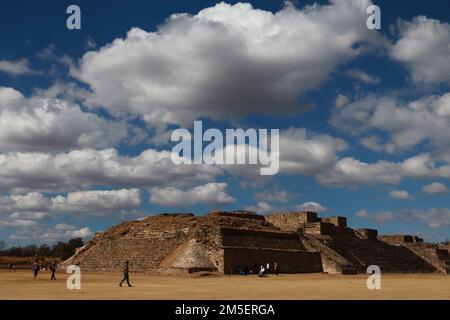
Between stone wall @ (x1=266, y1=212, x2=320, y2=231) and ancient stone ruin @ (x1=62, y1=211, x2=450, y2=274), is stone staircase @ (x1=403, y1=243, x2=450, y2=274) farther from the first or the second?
stone wall @ (x1=266, y1=212, x2=320, y2=231)

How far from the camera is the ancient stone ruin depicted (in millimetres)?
47031

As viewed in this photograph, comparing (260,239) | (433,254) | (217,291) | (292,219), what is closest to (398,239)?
(433,254)

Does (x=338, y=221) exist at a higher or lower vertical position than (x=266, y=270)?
higher

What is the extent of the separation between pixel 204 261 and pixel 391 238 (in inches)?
1816

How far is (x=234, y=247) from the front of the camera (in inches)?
1889

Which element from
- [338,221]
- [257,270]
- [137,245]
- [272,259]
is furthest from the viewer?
[338,221]

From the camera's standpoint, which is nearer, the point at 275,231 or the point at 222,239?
the point at 222,239

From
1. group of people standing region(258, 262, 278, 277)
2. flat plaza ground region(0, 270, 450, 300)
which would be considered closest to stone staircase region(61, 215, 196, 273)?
group of people standing region(258, 262, 278, 277)

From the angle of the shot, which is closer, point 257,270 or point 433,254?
point 257,270

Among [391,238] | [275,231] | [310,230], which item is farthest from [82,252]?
[391,238]

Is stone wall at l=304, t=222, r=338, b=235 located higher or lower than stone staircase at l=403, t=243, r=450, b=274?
higher

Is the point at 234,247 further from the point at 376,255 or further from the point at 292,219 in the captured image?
the point at 376,255

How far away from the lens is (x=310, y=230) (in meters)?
65.6
